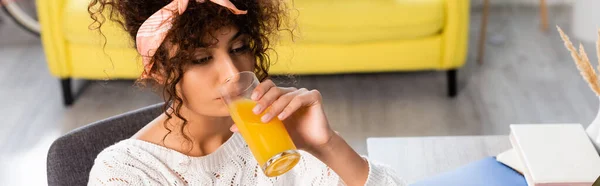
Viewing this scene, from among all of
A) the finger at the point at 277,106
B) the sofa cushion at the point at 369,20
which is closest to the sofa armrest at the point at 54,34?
the sofa cushion at the point at 369,20

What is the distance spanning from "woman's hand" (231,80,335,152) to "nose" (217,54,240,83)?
54 millimetres

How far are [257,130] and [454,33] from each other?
2025 mm

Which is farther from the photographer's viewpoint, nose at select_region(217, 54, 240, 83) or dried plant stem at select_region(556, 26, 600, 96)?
dried plant stem at select_region(556, 26, 600, 96)

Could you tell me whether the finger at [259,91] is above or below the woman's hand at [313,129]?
above

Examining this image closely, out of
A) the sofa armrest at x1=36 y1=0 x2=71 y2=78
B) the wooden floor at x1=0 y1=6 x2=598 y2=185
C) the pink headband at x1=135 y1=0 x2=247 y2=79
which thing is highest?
the pink headband at x1=135 y1=0 x2=247 y2=79

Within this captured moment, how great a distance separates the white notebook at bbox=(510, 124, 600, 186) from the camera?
137 cm

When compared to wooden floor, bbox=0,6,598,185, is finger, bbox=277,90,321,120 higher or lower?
higher

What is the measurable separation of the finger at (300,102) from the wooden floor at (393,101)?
5.26ft

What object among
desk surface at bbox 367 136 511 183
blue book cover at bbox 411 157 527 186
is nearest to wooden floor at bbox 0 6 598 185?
desk surface at bbox 367 136 511 183

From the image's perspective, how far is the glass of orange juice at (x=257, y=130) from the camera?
107cm

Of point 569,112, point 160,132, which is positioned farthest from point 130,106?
point 160,132

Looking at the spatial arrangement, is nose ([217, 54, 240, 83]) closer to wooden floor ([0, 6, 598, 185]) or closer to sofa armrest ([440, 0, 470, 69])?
wooden floor ([0, 6, 598, 185])

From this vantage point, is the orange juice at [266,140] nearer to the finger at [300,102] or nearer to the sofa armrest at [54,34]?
the finger at [300,102]

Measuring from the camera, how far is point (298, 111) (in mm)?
1222
